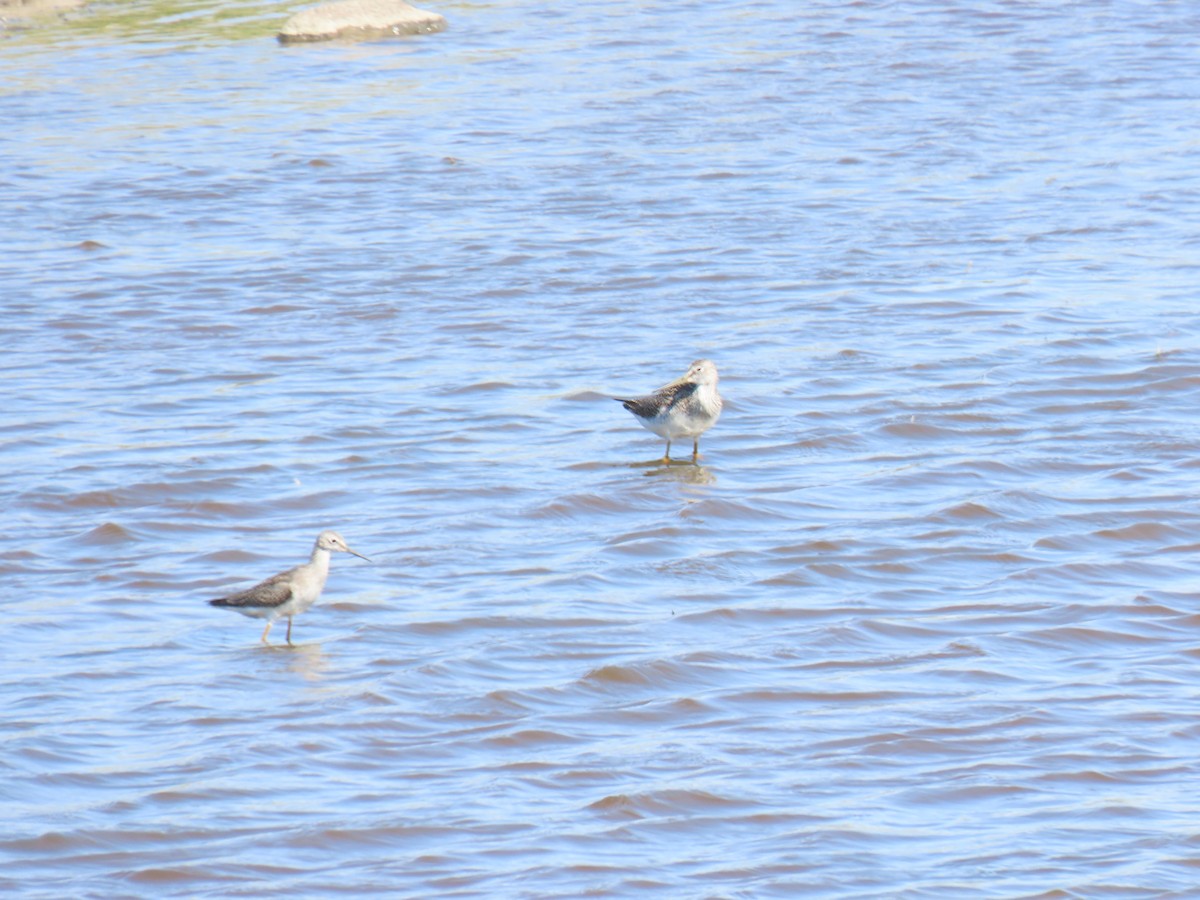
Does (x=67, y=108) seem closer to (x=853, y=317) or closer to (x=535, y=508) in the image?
(x=853, y=317)

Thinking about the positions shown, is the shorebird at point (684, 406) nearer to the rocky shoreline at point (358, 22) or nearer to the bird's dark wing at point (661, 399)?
the bird's dark wing at point (661, 399)

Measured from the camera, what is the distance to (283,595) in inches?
382

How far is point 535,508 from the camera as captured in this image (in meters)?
11.8

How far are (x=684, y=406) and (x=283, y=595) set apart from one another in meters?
3.56

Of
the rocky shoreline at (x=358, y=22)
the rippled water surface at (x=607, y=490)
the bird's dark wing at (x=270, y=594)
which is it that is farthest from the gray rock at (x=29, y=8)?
the bird's dark wing at (x=270, y=594)

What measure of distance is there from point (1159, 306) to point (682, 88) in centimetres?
1075

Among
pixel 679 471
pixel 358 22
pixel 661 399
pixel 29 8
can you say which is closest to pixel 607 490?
pixel 679 471

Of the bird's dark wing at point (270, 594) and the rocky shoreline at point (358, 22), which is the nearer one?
the bird's dark wing at point (270, 594)

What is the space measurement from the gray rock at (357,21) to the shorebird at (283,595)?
1953 cm

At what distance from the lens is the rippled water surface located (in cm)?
783

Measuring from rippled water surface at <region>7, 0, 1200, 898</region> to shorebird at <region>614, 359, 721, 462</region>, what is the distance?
0.29m

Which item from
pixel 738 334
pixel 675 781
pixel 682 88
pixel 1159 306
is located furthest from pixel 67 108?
pixel 675 781

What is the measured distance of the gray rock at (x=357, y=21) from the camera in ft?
92.7

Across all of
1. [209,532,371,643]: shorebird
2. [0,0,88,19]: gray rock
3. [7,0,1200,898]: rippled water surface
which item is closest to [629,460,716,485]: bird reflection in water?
[7,0,1200,898]: rippled water surface
